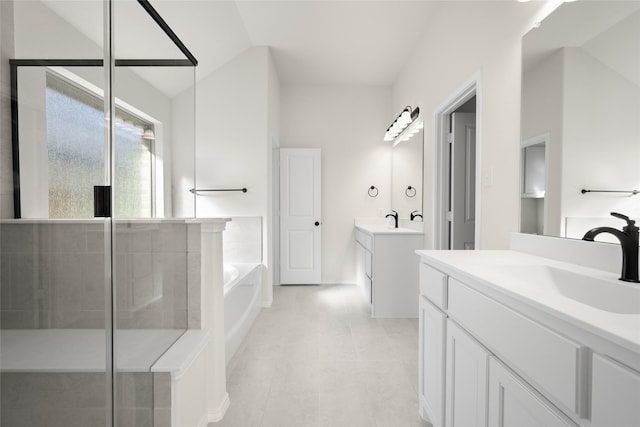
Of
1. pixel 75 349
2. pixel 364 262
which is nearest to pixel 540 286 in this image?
pixel 75 349

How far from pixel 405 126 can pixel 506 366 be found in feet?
10.7

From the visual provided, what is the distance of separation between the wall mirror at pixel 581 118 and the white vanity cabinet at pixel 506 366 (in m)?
0.44

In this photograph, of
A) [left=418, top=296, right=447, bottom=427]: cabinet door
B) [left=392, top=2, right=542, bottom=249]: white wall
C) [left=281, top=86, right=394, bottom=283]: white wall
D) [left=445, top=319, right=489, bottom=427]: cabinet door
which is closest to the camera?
[left=445, top=319, right=489, bottom=427]: cabinet door

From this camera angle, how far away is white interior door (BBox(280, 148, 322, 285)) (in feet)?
14.8

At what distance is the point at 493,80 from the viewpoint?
1835 millimetres

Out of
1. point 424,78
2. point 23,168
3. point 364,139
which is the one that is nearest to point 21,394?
point 23,168

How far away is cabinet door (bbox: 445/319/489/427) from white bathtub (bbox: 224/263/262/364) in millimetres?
1500

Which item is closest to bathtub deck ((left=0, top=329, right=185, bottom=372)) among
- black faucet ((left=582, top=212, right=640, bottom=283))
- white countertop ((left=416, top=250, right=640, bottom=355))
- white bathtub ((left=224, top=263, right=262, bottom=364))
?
white bathtub ((left=224, top=263, right=262, bottom=364))

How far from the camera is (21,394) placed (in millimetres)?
740

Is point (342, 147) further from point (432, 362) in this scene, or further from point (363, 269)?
point (432, 362)

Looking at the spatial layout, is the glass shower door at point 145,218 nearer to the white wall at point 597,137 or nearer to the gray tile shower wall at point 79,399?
the gray tile shower wall at point 79,399

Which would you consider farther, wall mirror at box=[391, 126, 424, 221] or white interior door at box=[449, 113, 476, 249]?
wall mirror at box=[391, 126, 424, 221]

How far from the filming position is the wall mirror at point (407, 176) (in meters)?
3.42

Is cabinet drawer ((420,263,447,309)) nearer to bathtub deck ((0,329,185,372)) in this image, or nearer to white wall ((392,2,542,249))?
white wall ((392,2,542,249))
